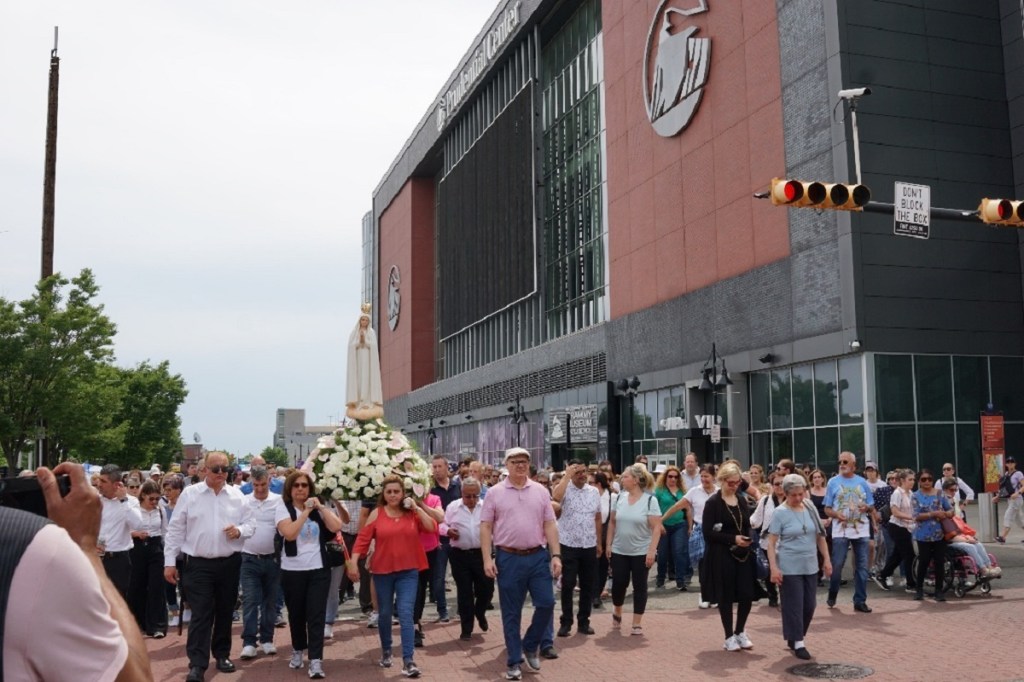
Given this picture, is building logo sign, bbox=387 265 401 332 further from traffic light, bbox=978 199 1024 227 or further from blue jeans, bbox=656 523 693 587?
traffic light, bbox=978 199 1024 227

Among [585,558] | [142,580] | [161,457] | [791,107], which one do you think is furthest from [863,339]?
[161,457]

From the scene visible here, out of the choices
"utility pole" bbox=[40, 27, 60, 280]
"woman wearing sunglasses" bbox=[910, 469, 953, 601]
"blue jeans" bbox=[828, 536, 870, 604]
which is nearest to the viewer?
"blue jeans" bbox=[828, 536, 870, 604]

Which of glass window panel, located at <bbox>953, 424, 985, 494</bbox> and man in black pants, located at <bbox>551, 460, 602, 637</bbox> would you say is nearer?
man in black pants, located at <bbox>551, 460, 602, 637</bbox>

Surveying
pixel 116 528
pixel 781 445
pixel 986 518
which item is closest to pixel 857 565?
pixel 116 528

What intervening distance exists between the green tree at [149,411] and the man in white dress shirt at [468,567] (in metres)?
59.9

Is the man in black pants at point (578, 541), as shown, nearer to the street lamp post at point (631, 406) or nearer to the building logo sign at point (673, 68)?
the building logo sign at point (673, 68)

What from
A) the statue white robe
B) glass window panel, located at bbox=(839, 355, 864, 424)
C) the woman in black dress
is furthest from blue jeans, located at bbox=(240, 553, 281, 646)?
glass window panel, located at bbox=(839, 355, 864, 424)

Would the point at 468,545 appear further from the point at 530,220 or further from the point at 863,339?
the point at 530,220

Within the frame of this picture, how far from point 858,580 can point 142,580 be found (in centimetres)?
927

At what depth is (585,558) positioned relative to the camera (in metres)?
12.8

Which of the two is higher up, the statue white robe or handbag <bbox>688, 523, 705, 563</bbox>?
the statue white robe

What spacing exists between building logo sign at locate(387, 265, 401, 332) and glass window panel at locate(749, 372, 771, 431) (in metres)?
52.6

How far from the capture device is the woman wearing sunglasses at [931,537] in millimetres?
15023

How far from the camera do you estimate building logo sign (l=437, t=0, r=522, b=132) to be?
60.7m
